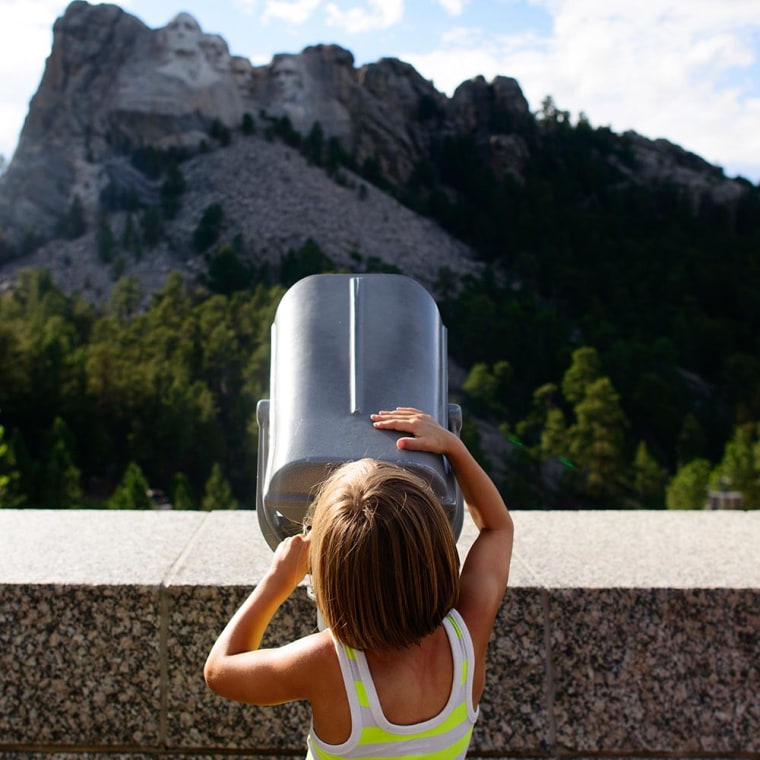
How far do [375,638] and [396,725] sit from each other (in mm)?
120

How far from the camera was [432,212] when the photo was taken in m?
75.6

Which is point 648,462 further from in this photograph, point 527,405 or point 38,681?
point 38,681

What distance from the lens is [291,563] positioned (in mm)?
1290

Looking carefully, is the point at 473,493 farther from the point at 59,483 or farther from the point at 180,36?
the point at 180,36

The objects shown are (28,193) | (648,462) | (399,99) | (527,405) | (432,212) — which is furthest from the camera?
(399,99)

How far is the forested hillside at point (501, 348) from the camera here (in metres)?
35.6

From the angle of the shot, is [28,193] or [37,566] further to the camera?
[28,193]

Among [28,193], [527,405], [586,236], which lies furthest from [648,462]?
[28,193]

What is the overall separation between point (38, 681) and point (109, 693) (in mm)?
147

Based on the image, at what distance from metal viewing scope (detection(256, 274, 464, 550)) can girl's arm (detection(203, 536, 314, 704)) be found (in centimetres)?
18

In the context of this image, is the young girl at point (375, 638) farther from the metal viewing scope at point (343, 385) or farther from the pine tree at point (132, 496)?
the pine tree at point (132, 496)

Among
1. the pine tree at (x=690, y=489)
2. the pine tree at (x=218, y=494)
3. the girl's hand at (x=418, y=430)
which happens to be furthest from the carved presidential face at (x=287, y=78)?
the girl's hand at (x=418, y=430)

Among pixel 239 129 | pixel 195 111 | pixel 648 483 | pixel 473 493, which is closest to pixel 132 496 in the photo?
pixel 648 483

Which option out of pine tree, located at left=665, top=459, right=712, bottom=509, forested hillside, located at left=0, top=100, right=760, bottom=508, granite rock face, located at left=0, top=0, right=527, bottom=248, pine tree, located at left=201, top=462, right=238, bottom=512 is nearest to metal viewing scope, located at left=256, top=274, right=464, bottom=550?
forested hillside, located at left=0, top=100, right=760, bottom=508
